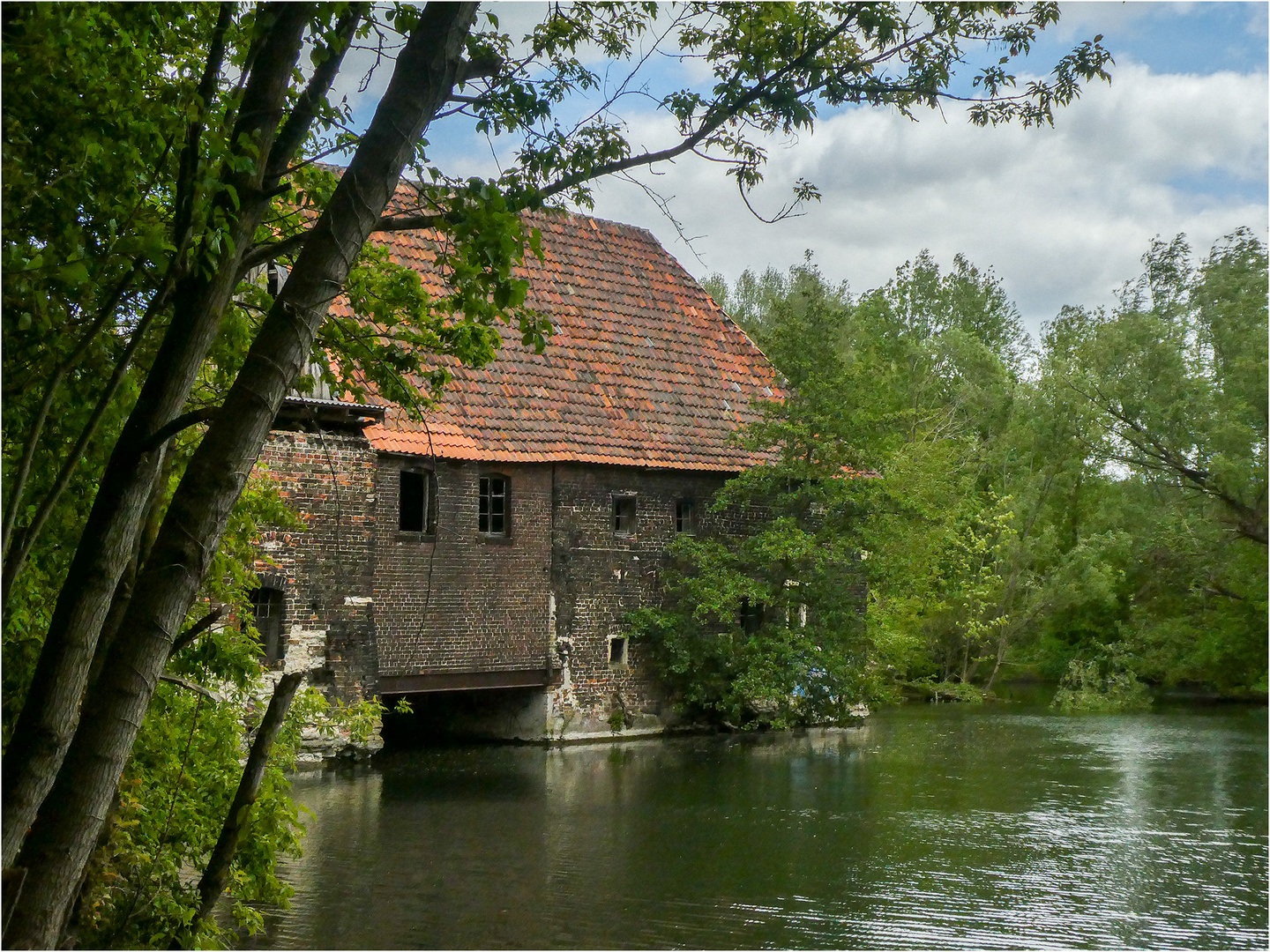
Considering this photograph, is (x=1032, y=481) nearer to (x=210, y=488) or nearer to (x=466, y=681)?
(x=466, y=681)

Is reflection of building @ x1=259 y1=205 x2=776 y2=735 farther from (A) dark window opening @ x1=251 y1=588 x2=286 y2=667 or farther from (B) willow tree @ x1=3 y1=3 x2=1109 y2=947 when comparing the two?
(B) willow tree @ x1=3 y1=3 x2=1109 y2=947

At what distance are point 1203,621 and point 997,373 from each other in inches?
434

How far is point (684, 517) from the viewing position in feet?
75.5

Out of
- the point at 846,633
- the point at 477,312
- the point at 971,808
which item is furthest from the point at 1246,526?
the point at 477,312

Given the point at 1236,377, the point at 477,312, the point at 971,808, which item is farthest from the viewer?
the point at 1236,377

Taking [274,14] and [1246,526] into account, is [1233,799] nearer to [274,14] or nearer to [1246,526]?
[1246,526]

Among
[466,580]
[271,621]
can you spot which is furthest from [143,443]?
[466,580]

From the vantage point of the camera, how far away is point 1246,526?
23.1m

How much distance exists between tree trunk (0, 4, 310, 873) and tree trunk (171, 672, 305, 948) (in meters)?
0.81

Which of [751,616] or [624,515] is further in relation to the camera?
[751,616]

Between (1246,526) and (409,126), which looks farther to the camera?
(1246,526)

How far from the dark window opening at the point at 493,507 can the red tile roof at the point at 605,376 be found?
1.88 feet

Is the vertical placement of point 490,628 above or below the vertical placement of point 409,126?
below

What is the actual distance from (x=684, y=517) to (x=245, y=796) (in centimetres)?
1815
